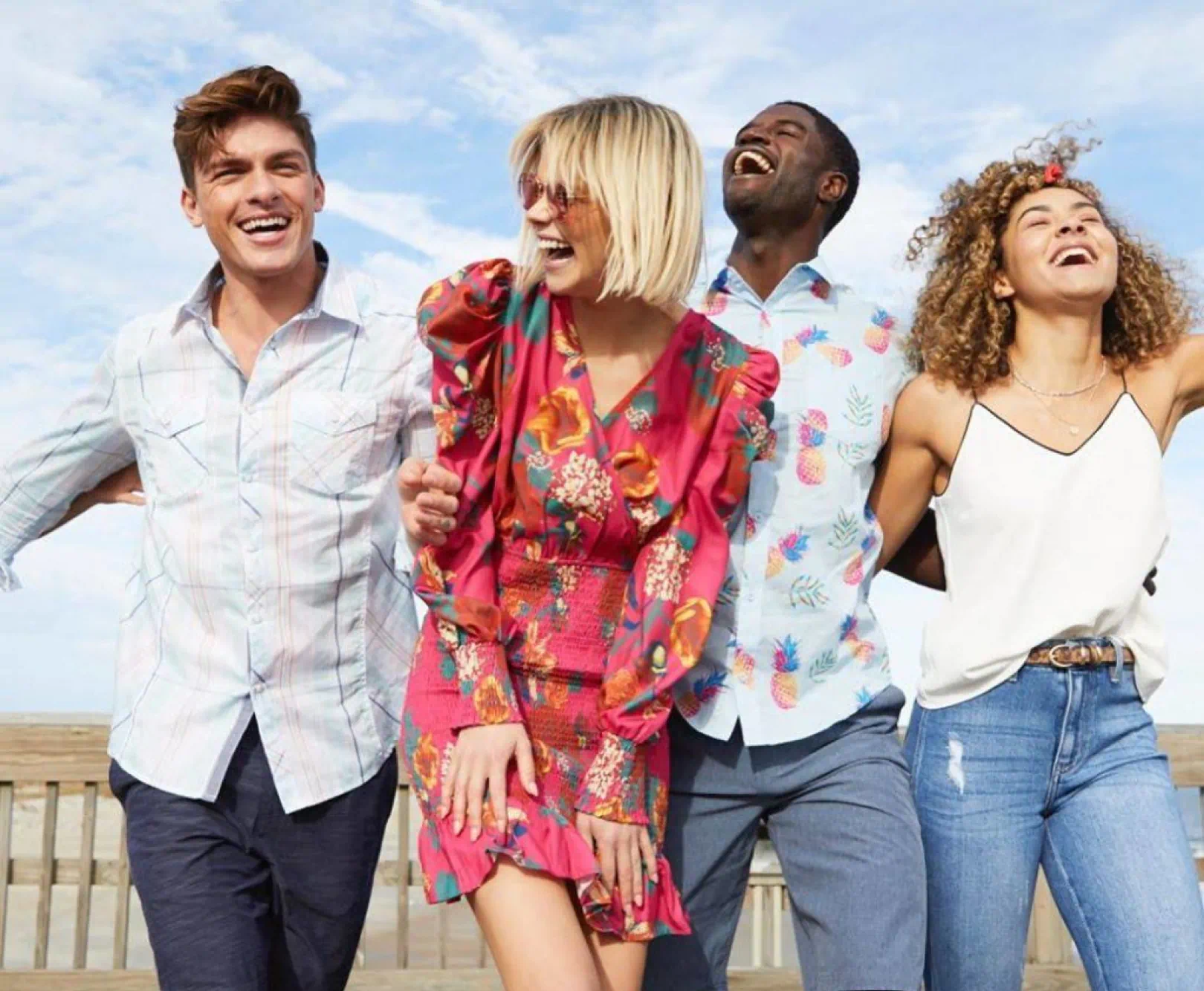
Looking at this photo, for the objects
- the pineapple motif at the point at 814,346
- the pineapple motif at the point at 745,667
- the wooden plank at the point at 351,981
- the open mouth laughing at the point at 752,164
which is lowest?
the wooden plank at the point at 351,981

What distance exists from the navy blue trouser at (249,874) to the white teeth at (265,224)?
875mm

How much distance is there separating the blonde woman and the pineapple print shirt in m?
0.24

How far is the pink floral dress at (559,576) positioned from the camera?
2273 mm

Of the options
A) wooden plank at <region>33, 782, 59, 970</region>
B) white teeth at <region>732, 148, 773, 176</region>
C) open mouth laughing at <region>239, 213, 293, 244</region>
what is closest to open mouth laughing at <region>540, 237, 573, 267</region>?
open mouth laughing at <region>239, 213, 293, 244</region>

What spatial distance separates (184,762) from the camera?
264 centimetres

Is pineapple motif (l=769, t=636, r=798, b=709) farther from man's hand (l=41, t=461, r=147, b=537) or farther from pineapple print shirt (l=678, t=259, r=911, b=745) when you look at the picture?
man's hand (l=41, t=461, r=147, b=537)

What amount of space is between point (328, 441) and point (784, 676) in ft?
2.93

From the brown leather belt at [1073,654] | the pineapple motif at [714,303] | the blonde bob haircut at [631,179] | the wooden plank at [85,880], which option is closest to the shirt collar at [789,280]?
the pineapple motif at [714,303]

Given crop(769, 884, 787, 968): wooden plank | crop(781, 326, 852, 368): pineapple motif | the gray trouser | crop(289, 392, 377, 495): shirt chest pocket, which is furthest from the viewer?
crop(769, 884, 787, 968): wooden plank

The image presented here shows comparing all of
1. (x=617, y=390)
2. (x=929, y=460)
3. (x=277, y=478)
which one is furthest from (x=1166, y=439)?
(x=277, y=478)

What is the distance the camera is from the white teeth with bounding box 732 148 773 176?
291 cm

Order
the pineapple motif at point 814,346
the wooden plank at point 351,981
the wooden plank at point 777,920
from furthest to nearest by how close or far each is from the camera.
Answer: the wooden plank at point 777,920 → the wooden plank at point 351,981 → the pineapple motif at point 814,346

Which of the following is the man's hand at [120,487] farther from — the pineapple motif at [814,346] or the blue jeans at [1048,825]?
the blue jeans at [1048,825]

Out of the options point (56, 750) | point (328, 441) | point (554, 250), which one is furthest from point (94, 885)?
point (554, 250)
